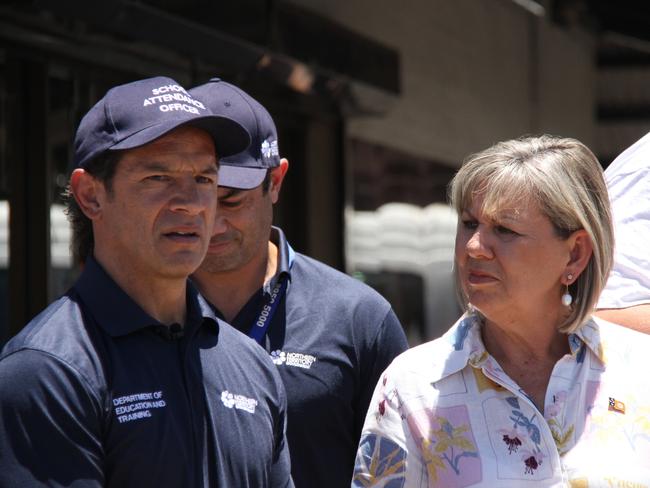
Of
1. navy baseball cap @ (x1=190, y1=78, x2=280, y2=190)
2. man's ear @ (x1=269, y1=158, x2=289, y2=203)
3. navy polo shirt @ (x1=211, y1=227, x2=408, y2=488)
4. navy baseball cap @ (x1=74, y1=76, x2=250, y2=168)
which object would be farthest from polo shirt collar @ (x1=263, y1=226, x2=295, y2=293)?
navy baseball cap @ (x1=74, y1=76, x2=250, y2=168)

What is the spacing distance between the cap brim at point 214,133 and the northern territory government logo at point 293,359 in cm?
78

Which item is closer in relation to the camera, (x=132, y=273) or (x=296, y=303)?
(x=132, y=273)

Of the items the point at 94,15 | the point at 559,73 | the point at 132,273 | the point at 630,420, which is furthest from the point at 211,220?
the point at 559,73

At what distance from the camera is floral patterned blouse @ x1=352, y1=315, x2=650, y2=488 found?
288 centimetres

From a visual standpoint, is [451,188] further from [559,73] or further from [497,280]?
[559,73]

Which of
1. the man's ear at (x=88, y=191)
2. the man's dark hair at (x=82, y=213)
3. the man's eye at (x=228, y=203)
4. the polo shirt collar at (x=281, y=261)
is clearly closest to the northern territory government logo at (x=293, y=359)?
the polo shirt collar at (x=281, y=261)

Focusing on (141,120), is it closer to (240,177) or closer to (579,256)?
(240,177)

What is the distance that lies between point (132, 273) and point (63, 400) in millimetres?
381

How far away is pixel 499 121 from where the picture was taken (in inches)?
500

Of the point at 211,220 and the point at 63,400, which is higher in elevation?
the point at 211,220

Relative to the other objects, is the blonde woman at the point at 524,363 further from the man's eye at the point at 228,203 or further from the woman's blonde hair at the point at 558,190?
the man's eye at the point at 228,203

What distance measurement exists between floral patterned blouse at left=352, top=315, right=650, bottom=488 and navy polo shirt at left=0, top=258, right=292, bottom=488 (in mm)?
302

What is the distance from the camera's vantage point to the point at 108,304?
8.47ft

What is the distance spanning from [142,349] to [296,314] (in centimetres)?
105
